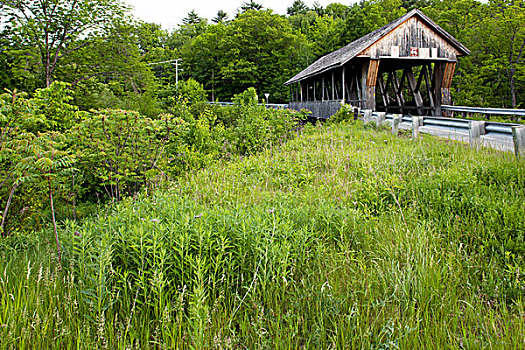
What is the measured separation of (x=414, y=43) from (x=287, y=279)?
1718 centimetres

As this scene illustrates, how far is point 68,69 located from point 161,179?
1220 cm

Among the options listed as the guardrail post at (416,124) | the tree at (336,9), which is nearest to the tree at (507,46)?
the guardrail post at (416,124)

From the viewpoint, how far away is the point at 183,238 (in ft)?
8.02

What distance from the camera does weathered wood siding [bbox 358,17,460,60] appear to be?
54.3 feet

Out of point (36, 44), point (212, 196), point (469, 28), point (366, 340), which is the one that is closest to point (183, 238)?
point (366, 340)

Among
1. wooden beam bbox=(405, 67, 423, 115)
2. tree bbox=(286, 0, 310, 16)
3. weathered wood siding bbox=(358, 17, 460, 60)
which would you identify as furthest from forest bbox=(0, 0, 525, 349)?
tree bbox=(286, 0, 310, 16)

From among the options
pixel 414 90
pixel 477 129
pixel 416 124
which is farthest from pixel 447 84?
pixel 477 129

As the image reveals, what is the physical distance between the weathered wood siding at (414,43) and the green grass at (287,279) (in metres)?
14.2

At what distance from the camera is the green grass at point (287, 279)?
6.46 feet

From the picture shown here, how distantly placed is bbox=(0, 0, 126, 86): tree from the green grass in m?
→ 12.8

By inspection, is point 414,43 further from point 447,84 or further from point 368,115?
point 368,115

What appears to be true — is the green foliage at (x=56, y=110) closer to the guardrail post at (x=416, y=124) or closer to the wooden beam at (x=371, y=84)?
the guardrail post at (x=416, y=124)

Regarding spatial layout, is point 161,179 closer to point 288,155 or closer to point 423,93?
point 288,155

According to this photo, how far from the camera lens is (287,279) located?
8.52ft
